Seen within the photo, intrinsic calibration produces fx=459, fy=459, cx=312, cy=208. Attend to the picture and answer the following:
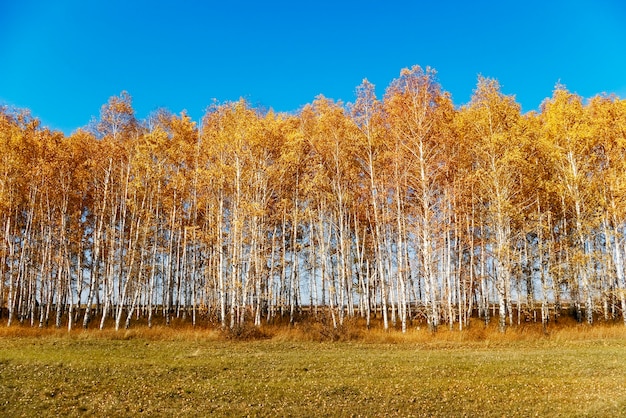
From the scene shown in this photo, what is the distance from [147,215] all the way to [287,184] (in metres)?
9.41

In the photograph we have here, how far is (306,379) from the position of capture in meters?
13.2

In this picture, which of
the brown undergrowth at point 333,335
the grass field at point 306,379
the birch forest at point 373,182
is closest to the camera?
the grass field at point 306,379

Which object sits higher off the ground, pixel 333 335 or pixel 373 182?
pixel 373 182

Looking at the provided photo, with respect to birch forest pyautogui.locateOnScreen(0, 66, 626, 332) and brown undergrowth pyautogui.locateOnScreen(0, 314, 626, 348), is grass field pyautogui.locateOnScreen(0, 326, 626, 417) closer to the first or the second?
brown undergrowth pyautogui.locateOnScreen(0, 314, 626, 348)

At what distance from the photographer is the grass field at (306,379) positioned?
420 inches

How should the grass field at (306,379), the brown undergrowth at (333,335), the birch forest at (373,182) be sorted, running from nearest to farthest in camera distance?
the grass field at (306,379) → the brown undergrowth at (333,335) → the birch forest at (373,182)

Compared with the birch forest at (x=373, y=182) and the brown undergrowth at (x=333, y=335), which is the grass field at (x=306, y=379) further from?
the birch forest at (x=373, y=182)

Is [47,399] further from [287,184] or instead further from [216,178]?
[287,184]

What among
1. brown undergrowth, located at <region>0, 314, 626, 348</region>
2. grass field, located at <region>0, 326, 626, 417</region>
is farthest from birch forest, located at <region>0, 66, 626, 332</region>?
grass field, located at <region>0, 326, 626, 417</region>

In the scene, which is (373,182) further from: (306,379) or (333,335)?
(306,379)

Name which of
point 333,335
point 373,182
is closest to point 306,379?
point 333,335

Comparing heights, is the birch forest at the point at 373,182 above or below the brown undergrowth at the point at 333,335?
above

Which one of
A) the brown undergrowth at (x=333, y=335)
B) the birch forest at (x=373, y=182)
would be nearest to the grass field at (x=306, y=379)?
the brown undergrowth at (x=333, y=335)

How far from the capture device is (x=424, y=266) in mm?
24750
